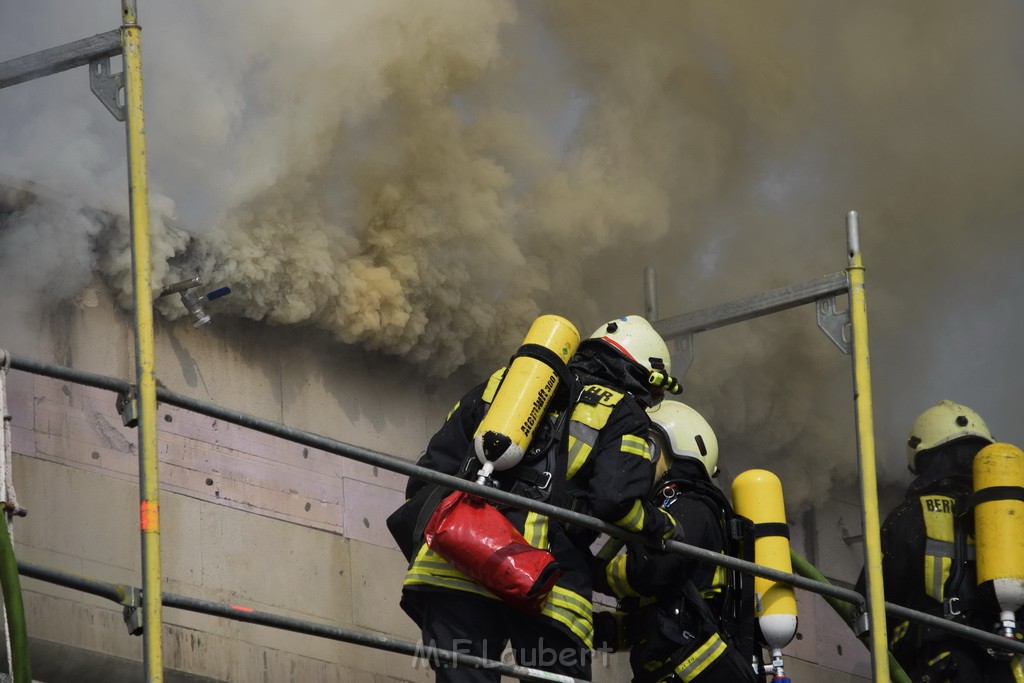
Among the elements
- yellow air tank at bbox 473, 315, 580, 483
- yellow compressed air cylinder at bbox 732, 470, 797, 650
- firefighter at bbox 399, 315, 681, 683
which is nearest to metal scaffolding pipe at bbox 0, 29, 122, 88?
yellow air tank at bbox 473, 315, 580, 483

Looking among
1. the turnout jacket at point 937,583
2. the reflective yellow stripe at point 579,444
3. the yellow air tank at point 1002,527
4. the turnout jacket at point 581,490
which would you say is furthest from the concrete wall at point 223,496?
the yellow air tank at point 1002,527

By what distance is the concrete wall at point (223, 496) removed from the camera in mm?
6000

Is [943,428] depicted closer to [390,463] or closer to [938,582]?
[938,582]

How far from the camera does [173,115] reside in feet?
23.5

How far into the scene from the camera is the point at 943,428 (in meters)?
7.61

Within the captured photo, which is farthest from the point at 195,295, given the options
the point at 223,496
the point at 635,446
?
the point at 635,446

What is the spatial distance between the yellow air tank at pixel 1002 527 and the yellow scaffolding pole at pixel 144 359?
3.90m

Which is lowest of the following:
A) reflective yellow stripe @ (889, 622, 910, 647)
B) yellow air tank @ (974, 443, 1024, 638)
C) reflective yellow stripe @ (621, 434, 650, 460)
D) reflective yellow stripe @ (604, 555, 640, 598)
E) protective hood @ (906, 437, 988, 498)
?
reflective yellow stripe @ (604, 555, 640, 598)

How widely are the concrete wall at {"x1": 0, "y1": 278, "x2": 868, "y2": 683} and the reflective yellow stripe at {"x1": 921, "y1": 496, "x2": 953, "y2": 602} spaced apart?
2.35 metres

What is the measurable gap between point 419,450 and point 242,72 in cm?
202

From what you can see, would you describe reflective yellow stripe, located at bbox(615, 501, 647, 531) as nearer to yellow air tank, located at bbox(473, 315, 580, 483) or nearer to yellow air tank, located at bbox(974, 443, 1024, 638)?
yellow air tank, located at bbox(473, 315, 580, 483)

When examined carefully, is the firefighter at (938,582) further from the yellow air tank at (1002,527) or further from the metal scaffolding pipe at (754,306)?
the metal scaffolding pipe at (754,306)

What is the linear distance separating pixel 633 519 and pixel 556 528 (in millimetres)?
399

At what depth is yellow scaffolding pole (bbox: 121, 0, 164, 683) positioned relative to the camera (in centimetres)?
380
